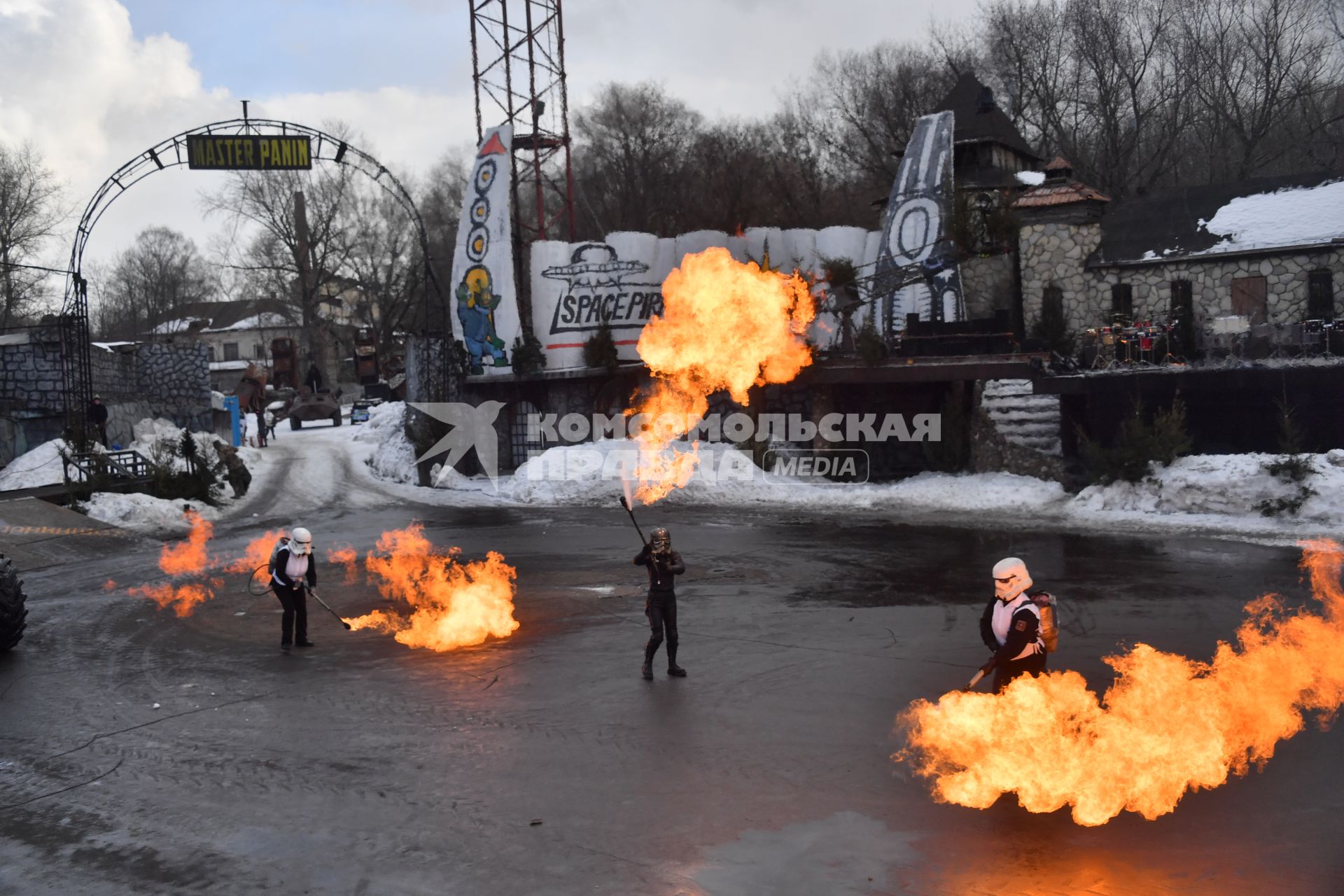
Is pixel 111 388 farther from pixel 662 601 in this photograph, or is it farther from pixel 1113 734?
pixel 1113 734

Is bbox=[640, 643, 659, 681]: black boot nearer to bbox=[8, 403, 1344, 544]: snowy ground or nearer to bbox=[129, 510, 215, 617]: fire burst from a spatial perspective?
bbox=[8, 403, 1344, 544]: snowy ground

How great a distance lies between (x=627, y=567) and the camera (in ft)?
61.0

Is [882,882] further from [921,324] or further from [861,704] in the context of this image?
[921,324]

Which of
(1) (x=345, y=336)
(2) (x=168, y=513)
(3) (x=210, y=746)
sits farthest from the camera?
(1) (x=345, y=336)

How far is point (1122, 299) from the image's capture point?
32156 mm

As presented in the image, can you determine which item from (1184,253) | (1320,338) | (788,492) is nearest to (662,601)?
(788,492)

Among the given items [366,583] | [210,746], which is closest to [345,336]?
[366,583]

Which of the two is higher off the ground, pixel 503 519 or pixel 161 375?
pixel 161 375

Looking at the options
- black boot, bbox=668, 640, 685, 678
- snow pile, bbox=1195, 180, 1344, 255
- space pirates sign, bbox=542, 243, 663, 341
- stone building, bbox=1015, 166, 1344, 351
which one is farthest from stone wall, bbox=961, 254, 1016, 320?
black boot, bbox=668, 640, 685, 678

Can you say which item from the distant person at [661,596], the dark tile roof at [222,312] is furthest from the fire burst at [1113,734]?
the dark tile roof at [222,312]

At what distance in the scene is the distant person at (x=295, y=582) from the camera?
42.3 ft

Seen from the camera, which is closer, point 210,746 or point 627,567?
point 210,746

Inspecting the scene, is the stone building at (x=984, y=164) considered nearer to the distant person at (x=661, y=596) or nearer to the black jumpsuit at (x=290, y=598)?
the distant person at (x=661, y=596)

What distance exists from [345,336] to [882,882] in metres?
74.1
